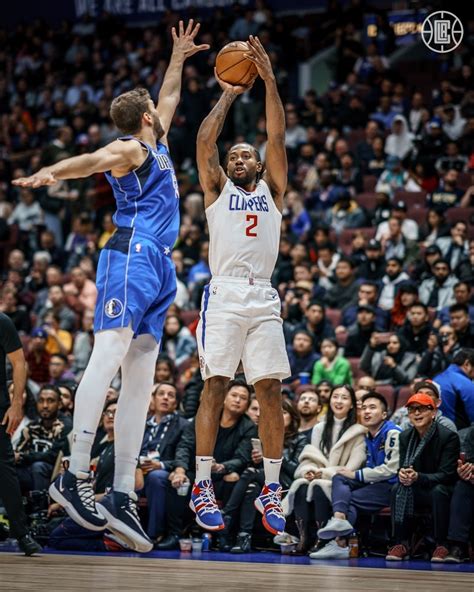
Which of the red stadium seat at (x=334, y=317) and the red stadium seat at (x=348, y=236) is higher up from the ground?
the red stadium seat at (x=348, y=236)

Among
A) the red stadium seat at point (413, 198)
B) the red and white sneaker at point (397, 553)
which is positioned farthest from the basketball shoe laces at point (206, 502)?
the red stadium seat at point (413, 198)

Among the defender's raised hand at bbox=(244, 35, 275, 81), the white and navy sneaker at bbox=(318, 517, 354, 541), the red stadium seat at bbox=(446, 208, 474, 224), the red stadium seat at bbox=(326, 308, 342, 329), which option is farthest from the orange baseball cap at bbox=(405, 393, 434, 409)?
the red stadium seat at bbox=(446, 208, 474, 224)

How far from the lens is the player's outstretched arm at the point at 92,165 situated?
17.9 ft

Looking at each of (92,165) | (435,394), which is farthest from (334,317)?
(92,165)

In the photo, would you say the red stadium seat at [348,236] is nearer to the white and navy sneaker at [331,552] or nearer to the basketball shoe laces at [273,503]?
the white and navy sneaker at [331,552]

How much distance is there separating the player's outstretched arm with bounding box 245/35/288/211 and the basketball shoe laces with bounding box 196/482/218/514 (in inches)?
69.8

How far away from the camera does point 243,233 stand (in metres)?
6.73

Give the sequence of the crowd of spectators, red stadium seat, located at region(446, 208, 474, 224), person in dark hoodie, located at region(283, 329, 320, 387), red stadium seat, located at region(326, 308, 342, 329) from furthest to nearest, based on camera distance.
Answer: red stadium seat, located at region(446, 208, 474, 224) < red stadium seat, located at region(326, 308, 342, 329) < person in dark hoodie, located at region(283, 329, 320, 387) < the crowd of spectators

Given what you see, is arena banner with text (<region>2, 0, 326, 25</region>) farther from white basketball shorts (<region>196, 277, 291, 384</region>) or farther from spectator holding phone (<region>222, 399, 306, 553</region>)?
white basketball shorts (<region>196, 277, 291, 384</region>)

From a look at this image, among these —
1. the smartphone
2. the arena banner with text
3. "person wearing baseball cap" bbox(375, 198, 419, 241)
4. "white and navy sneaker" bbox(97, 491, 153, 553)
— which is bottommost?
"white and navy sneaker" bbox(97, 491, 153, 553)

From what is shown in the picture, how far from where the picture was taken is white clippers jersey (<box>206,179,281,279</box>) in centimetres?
673

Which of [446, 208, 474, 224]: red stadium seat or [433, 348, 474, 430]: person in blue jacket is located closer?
[433, 348, 474, 430]: person in blue jacket

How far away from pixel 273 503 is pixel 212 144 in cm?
217

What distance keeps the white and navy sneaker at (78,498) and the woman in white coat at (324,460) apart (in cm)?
355
